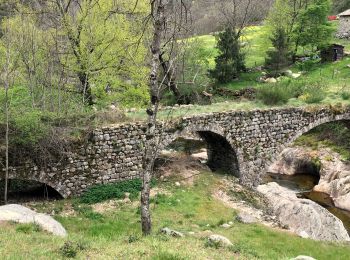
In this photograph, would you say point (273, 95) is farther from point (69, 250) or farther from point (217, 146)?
point (69, 250)

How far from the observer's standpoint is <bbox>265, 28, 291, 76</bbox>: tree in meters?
38.8

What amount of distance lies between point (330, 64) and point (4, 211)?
3465 centimetres

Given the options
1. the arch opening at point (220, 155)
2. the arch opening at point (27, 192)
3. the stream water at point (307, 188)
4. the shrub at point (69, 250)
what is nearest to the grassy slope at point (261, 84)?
the arch opening at point (220, 155)

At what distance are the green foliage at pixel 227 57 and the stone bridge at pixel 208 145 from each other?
16886 millimetres

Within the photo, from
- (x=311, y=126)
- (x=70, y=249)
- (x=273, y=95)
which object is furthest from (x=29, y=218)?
(x=311, y=126)

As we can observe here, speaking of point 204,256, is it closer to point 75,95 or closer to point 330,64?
point 75,95

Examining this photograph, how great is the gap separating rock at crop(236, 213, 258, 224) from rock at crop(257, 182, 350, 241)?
1.44 meters

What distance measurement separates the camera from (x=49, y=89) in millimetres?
19594

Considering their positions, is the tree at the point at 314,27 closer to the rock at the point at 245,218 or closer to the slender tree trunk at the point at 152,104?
the rock at the point at 245,218

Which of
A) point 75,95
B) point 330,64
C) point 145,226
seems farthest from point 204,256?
point 330,64

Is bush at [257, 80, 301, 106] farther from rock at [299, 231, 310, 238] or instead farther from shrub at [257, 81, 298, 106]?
rock at [299, 231, 310, 238]

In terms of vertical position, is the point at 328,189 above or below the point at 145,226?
below

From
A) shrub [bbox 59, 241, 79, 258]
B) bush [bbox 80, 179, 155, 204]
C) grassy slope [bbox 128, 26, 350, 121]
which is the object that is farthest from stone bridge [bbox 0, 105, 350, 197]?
shrub [bbox 59, 241, 79, 258]

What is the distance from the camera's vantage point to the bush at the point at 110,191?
57.5 ft
